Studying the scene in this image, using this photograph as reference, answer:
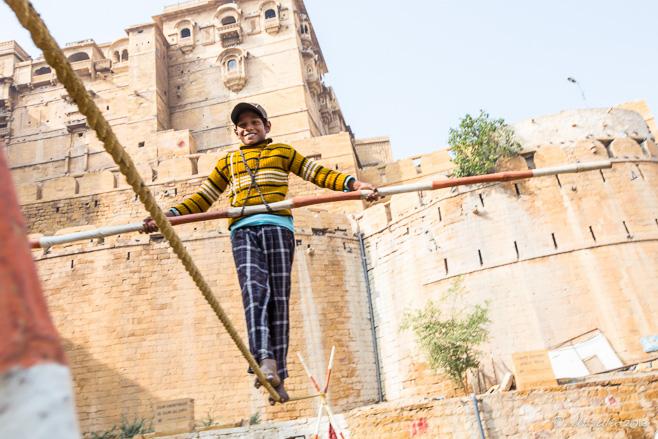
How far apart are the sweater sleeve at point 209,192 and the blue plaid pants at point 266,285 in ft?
1.31

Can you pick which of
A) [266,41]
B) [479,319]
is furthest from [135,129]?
[479,319]

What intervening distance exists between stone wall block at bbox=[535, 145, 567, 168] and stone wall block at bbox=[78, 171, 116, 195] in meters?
16.2

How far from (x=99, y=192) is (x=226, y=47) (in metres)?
12.1

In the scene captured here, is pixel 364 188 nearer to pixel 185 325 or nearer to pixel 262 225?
pixel 262 225

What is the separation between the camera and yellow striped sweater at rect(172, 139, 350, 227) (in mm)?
3244

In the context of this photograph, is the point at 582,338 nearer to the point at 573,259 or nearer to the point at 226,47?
the point at 573,259

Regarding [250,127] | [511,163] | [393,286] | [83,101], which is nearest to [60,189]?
[393,286]

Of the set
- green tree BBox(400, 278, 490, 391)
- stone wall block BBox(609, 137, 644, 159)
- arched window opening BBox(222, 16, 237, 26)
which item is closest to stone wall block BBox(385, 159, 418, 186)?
stone wall block BBox(609, 137, 644, 159)

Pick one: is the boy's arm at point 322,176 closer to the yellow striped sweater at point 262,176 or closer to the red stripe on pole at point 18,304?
the yellow striped sweater at point 262,176

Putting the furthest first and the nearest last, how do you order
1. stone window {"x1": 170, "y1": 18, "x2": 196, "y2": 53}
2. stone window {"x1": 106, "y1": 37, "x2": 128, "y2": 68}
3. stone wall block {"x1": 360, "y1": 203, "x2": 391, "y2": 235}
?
1. stone window {"x1": 106, "y1": 37, "x2": 128, "y2": 68}
2. stone window {"x1": 170, "y1": 18, "x2": 196, "y2": 53}
3. stone wall block {"x1": 360, "y1": 203, "x2": 391, "y2": 235}

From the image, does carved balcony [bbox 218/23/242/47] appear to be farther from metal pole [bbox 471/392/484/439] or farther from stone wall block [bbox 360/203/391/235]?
metal pole [bbox 471/392/484/439]

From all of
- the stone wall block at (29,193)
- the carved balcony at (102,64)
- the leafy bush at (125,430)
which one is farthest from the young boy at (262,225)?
the carved balcony at (102,64)

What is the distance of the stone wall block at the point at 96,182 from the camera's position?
22.3 m

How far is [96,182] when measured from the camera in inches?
885
